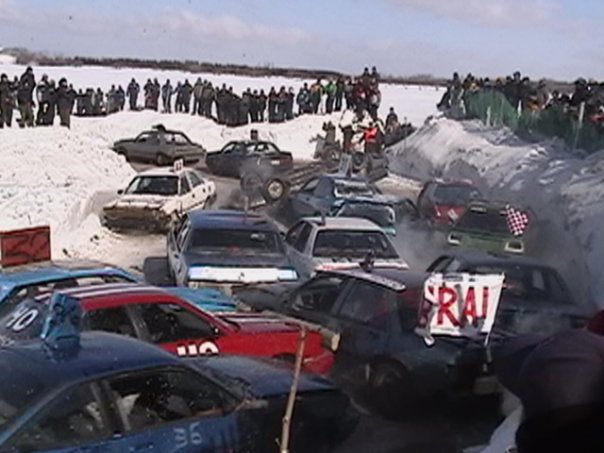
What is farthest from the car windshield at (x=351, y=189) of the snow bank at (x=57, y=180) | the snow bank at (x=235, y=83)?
the snow bank at (x=235, y=83)

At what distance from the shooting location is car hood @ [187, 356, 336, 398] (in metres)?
7.16

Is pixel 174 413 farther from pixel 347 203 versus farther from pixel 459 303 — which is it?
pixel 347 203

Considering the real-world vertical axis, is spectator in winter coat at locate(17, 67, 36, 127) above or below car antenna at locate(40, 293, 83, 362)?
below

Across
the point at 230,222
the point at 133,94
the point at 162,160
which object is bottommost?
the point at 162,160

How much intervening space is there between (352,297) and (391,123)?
33.4 metres

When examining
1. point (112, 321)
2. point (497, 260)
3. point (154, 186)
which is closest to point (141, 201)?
point (154, 186)

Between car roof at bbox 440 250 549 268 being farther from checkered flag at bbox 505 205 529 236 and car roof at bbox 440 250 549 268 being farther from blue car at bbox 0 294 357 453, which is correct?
checkered flag at bbox 505 205 529 236

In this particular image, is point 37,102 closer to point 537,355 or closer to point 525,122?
point 525,122

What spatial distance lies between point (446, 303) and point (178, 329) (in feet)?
8.04

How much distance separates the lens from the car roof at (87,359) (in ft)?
19.4

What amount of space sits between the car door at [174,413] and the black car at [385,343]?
111 inches

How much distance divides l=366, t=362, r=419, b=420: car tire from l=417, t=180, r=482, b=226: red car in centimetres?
1180

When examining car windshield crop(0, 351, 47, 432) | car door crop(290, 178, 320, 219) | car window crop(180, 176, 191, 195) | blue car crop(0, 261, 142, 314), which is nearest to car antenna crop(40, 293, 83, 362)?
car windshield crop(0, 351, 47, 432)

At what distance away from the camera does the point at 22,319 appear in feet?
27.8
